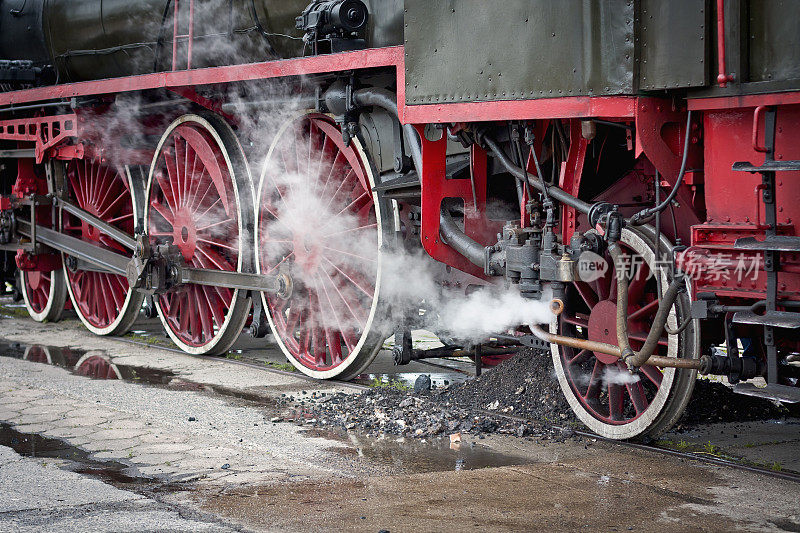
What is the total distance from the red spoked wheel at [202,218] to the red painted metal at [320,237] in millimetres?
372

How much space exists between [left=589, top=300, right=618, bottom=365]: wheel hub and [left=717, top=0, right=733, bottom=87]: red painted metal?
1273 millimetres

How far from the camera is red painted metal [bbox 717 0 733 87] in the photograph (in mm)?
4168

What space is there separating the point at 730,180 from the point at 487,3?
1454 mm

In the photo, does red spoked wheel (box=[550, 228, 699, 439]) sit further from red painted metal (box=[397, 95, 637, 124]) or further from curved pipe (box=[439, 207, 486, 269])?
red painted metal (box=[397, 95, 637, 124])

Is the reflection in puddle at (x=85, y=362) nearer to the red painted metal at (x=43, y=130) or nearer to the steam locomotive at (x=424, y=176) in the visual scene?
the steam locomotive at (x=424, y=176)

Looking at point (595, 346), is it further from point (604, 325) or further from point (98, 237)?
point (98, 237)

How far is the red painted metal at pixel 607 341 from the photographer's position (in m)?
5.05

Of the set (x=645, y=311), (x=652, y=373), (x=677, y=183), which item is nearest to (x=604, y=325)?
(x=645, y=311)

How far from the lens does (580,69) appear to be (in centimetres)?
466

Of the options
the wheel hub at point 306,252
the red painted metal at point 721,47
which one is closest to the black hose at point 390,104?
the wheel hub at point 306,252

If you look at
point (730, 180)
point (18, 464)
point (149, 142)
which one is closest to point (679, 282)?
point (730, 180)

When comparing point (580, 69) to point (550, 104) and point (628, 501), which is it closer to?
point (550, 104)

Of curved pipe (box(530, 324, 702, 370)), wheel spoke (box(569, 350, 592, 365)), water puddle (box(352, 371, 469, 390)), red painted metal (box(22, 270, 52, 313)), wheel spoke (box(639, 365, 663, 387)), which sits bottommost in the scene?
water puddle (box(352, 371, 469, 390))

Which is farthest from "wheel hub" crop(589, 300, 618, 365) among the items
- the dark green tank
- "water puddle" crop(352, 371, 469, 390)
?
the dark green tank
